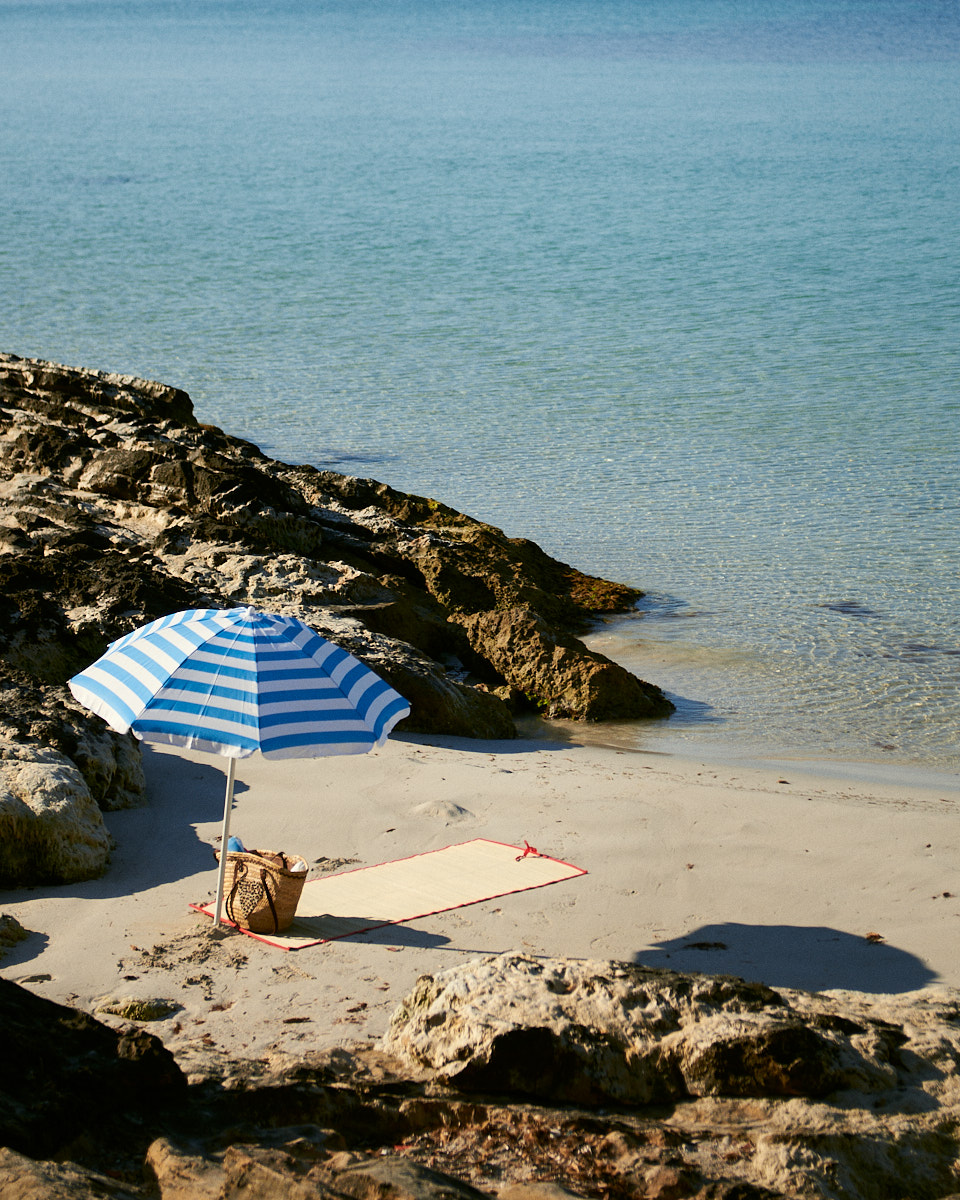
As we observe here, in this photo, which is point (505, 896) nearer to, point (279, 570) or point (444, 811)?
point (444, 811)

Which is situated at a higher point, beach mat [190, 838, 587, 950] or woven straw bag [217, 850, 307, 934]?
woven straw bag [217, 850, 307, 934]

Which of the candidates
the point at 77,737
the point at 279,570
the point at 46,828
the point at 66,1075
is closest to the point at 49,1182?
the point at 66,1075

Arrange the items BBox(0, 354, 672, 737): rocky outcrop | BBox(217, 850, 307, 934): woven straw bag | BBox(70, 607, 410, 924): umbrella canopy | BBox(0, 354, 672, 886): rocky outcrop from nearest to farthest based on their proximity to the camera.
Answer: BBox(70, 607, 410, 924): umbrella canopy → BBox(217, 850, 307, 934): woven straw bag → BBox(0, 354, 672, 886): rocky outcrop → BBox(0, 354, 672, 737): rocky outcrop

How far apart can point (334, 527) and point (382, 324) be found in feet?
64.3

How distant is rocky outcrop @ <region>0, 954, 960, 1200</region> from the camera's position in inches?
125

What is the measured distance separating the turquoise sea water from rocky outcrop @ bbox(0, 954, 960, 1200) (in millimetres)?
4914

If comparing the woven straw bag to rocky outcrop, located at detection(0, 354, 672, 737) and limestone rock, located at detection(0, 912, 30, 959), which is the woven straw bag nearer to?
limestone rock, located at detection(0, 912, 30, 959)

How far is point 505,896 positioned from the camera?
5.74m

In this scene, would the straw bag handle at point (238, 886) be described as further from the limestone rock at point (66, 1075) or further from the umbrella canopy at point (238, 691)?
the limestone rock at point (66, 1075)

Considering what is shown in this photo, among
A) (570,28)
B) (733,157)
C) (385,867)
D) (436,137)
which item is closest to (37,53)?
(570,28)

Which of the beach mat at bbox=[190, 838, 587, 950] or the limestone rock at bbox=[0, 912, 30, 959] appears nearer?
the limestone rock at bbox=[0, 912, 30, 959]

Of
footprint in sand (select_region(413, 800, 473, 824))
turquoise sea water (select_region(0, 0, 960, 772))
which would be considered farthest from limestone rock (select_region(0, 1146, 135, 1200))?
turquoise sea water (select_region(0, 0, 960, 772))

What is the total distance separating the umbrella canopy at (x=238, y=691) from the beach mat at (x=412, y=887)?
418mm

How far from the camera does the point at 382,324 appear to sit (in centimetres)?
2964
